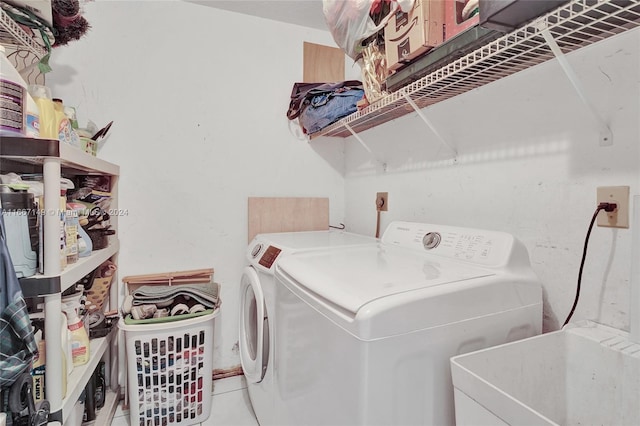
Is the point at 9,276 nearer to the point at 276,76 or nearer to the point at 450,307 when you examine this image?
the point at 450,307

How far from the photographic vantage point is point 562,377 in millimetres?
896

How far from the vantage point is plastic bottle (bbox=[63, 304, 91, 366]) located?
127cm

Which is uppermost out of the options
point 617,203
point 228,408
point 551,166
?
point 551,166

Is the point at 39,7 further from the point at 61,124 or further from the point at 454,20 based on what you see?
the point at 454,20

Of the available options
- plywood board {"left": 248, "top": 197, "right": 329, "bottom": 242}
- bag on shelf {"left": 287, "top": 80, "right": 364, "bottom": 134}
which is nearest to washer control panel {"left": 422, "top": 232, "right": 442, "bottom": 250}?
bag on shelf {"left": 287, "top": 80, "right": 364, "bottom": 134}

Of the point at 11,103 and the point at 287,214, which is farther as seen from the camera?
the point at 287,214

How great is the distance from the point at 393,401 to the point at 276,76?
2033 millimetres

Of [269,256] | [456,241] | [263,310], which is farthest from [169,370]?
[456,241]

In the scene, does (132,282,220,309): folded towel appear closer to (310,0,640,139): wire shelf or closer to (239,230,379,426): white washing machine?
(239,230,379,426): white washing machine

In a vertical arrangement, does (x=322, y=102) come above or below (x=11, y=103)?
above

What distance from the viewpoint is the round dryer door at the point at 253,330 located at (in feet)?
4.52

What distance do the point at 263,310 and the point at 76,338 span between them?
72 cm

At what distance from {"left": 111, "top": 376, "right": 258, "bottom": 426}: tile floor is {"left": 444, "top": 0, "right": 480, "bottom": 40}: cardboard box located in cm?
190

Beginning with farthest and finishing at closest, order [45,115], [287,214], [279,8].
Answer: [287,214]
[279,8]
[45,115]
